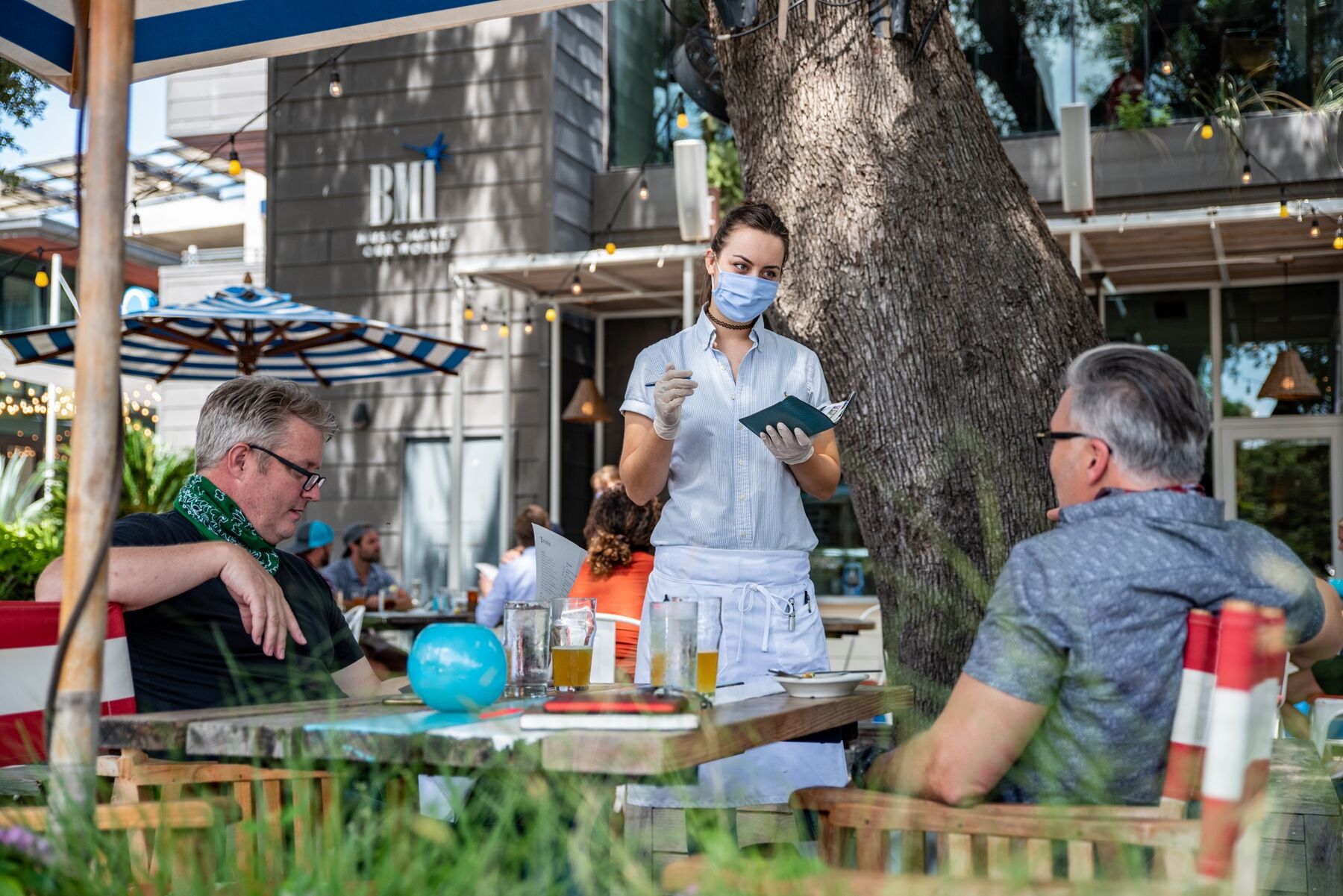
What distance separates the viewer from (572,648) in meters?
1.97

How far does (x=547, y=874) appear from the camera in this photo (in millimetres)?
1256

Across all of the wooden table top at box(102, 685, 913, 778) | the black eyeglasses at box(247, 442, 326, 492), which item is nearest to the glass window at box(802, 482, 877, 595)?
the black eyeglasses at box(247, 442, 326, 492)

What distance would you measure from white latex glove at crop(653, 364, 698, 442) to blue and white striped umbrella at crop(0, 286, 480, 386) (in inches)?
171

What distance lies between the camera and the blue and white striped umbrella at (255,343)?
6.68 metres

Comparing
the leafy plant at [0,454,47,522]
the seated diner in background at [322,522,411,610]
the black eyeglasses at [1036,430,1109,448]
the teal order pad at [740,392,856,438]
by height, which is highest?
the teal order pad at [740,392,856,438]

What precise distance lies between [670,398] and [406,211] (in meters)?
8.67

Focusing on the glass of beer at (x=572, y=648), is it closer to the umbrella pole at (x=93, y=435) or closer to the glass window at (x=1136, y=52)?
the umbrella pole at (x=93, y=435)

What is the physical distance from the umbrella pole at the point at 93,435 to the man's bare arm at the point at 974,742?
3.29ft

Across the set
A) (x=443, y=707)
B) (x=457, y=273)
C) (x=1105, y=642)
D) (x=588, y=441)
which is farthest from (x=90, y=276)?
(x=588, y=441)

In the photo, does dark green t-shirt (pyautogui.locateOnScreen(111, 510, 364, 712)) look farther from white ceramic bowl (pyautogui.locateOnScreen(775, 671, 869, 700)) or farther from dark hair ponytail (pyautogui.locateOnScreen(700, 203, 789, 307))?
dark hair ponytail (pyautogui.locateOnScreen(700, 203, 789, 307))

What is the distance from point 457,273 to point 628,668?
6.07m

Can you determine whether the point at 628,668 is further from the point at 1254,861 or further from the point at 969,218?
the point at 1254,861

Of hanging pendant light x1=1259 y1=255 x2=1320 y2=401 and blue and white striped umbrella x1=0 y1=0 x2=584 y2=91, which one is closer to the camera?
blue and white striped umbrella x1=0 y1=0 x2=584 y2=91

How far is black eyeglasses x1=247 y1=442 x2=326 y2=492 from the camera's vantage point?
7.63 feet
